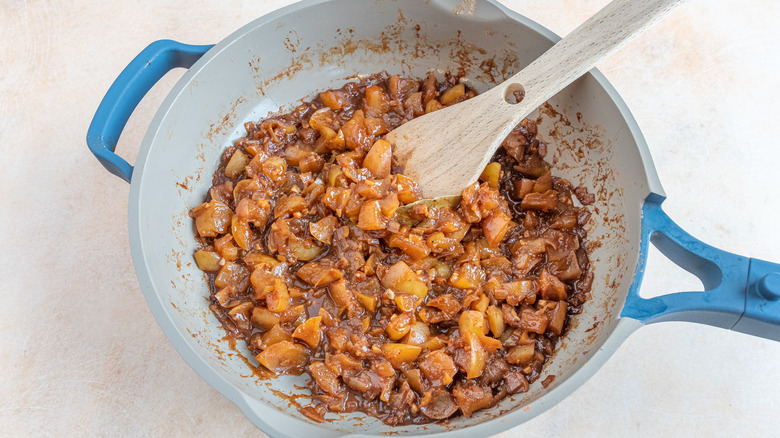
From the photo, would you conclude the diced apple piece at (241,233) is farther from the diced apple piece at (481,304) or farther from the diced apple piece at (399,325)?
the diced apple piece at (481,304)

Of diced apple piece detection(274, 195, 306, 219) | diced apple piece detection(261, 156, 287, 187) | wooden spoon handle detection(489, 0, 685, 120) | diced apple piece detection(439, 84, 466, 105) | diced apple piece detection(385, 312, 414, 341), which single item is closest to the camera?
wooden spoon handle detection(489, 0, 685, 120)

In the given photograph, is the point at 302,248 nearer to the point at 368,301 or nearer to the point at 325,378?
the point at 368,301

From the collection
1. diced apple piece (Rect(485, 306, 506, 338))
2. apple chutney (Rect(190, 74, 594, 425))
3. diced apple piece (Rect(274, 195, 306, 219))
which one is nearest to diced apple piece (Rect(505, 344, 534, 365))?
→ apple chutney (Rect(190, 74, 594, 425))

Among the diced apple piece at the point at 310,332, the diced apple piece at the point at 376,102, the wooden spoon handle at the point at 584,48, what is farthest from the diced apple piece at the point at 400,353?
the diced apple piece at the point at 376,102

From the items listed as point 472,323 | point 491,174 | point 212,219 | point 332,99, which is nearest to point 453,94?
point 491,174

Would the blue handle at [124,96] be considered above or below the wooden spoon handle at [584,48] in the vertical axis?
below

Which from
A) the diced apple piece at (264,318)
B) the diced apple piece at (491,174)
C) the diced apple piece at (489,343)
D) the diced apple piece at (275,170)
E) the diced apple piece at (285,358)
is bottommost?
the diced apple piece at (285,358)

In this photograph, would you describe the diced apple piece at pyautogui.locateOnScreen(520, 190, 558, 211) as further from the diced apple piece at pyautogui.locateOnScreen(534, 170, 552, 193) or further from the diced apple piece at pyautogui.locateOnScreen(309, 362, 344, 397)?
the diced apple piece at pyautogui.locateOnScreen(309, 362, 344, 397)
